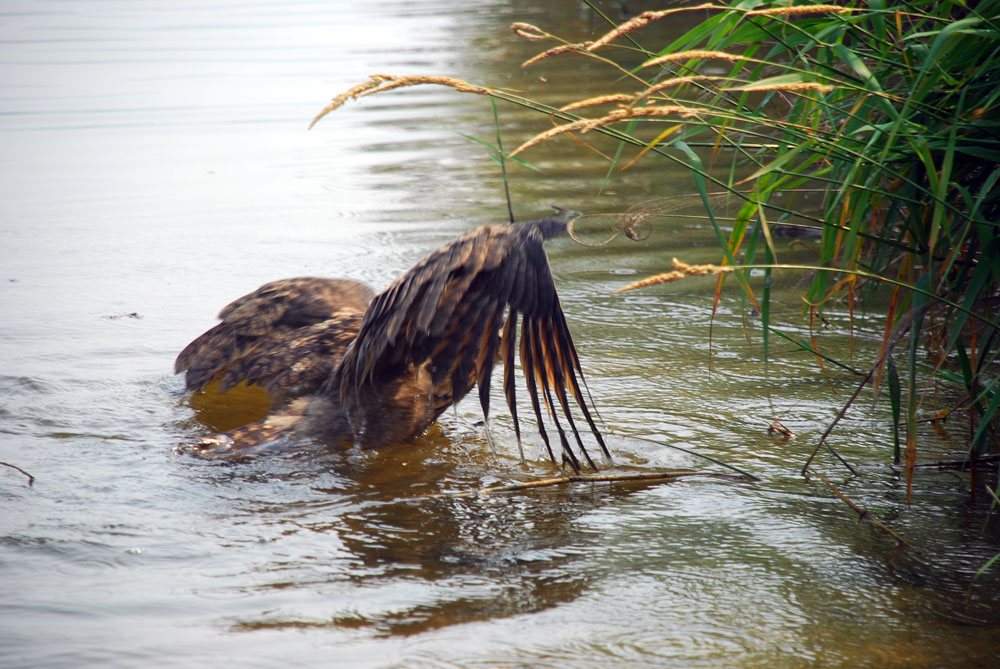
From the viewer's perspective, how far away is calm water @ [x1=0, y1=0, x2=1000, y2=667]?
252cm

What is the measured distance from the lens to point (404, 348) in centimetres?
349

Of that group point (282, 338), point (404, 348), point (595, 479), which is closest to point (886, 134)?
point (595, 479)

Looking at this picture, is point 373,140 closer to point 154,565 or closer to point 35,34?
point 154,565

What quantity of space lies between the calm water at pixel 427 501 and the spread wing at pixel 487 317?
38 cm

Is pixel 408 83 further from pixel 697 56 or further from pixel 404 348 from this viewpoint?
pixel 404 348

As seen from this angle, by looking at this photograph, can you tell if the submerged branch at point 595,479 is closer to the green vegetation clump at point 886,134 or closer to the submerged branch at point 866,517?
the submerged branch at point 866,517

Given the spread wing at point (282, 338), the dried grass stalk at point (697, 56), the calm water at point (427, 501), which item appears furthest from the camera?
the spread wing at point (282, 338)

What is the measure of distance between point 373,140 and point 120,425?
5399 millimetres

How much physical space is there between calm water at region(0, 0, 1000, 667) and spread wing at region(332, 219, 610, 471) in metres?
0.38

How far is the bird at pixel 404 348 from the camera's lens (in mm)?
3160

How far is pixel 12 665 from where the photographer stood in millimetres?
2400

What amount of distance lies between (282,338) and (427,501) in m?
1.10

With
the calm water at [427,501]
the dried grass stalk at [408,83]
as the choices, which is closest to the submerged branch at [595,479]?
the calm water at [427,501]

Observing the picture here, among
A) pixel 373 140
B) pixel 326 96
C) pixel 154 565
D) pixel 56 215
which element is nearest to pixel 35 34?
pixel 326 96
